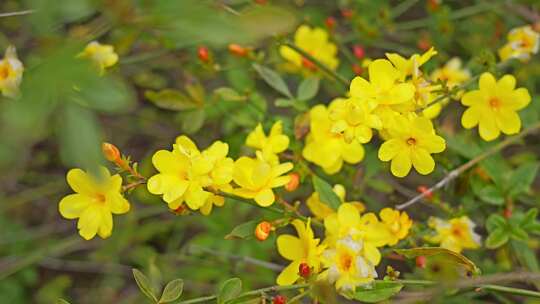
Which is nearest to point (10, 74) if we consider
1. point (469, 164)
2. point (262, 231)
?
point (262, 231)

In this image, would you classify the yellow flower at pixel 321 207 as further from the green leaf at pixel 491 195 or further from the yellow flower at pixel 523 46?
the yellow flower at pixel 523 46

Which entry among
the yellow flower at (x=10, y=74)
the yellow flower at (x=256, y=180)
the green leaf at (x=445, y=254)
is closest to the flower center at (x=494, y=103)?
the green leaf at (x=445, y=254)

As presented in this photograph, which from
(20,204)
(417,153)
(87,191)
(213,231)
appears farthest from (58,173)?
(417,153)

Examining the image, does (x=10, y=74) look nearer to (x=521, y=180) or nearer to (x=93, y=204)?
(x=93, y=204)

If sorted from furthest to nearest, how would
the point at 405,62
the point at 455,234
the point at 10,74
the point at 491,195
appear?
the point at 491,195 < the point at 455,234 < the point at 10,74 < the point at 405,62

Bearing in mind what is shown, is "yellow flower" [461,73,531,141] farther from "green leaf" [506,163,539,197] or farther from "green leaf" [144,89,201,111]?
"green leaf" [144,89,201,111]

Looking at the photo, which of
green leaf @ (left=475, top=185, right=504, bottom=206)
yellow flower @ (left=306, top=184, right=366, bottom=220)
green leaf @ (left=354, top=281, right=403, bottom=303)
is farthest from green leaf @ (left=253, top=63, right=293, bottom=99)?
green leaf @ (left=354, top=281, right=403, bottom=303)
